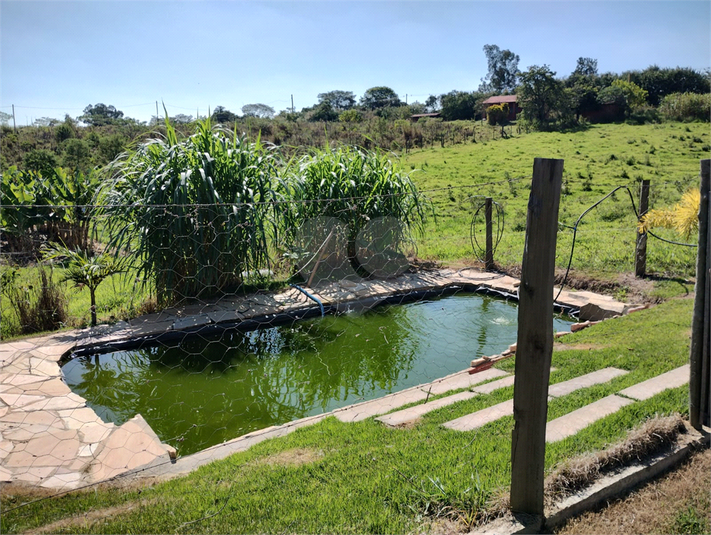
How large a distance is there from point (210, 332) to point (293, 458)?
121 inches

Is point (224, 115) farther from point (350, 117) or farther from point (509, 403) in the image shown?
point (509, 403)

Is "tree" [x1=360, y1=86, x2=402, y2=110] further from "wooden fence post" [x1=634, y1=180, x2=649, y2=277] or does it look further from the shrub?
"wooden fence post" [x1=634, y1=180, x2=649, y2=277]

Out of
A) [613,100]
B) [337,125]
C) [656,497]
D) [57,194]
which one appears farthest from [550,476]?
[613,100]

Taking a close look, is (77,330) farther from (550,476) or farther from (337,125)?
(337,125)

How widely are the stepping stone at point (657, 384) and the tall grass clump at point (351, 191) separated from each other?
419cm

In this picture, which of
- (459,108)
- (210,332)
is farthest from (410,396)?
(459,108)

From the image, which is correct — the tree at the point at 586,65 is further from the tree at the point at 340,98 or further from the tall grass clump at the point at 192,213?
the tall grass clump at the point at 192,213

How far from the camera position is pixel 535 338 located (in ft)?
6.93

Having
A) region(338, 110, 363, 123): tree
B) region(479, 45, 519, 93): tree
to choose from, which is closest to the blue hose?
region(338, 110, 363, 123): tree

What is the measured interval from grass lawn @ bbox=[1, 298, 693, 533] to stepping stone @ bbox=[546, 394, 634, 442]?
72 millimetres

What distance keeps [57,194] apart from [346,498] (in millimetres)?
8978

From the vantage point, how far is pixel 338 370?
16.9 ft

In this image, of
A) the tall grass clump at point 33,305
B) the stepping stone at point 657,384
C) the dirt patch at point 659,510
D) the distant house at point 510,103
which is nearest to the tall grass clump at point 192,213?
the tall grass clump at point 33,305

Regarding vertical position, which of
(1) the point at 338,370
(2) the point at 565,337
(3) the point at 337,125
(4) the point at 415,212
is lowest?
(1) the point at 338,370
